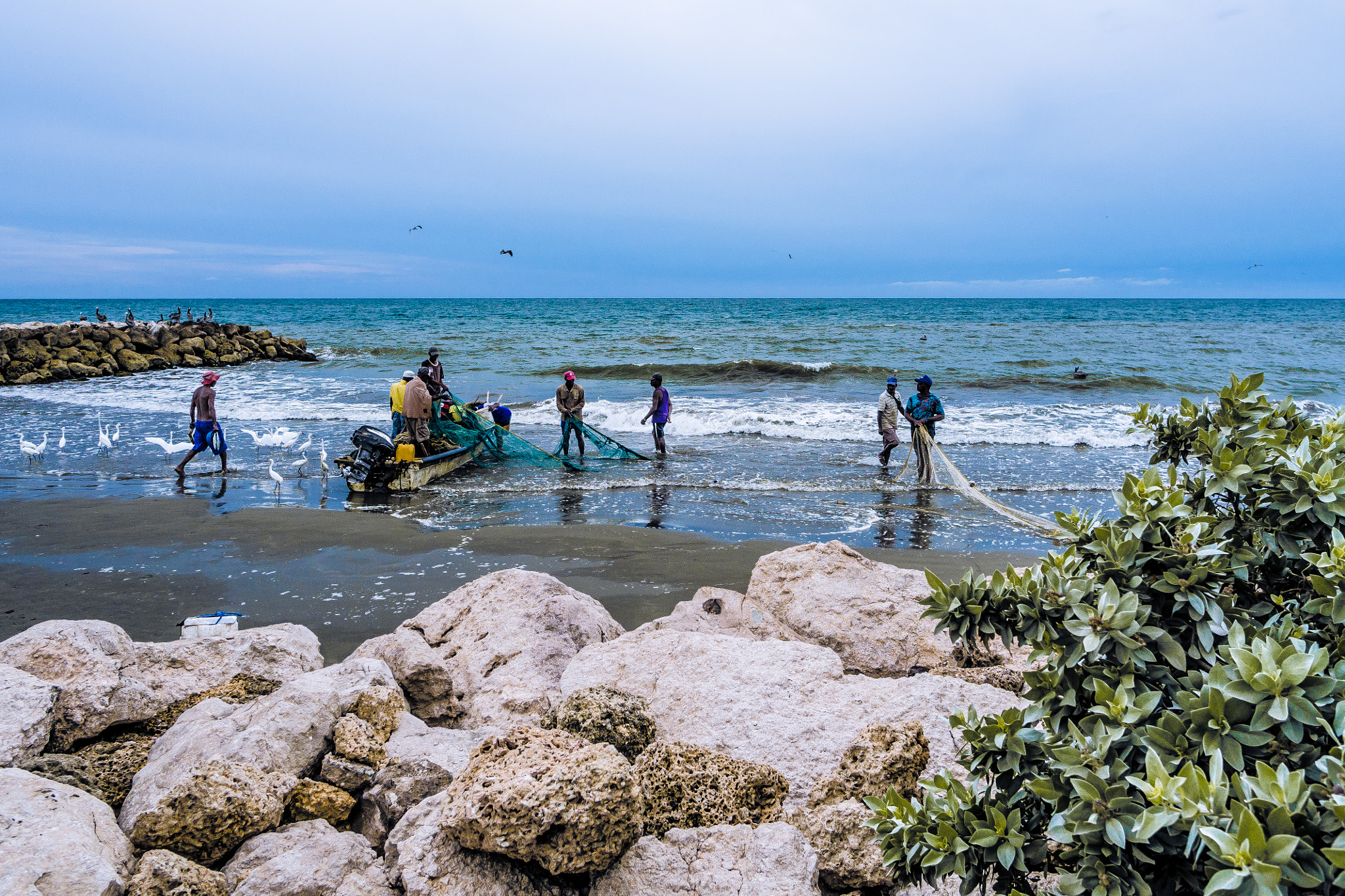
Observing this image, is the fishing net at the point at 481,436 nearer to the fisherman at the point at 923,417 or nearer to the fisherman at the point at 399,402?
the fisherman at the point at 399,402

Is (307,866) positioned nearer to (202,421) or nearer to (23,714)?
(23,714)

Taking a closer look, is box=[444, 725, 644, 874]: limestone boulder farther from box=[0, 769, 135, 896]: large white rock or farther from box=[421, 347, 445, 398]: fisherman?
box=[421, 347, 445, 398]: fisherman

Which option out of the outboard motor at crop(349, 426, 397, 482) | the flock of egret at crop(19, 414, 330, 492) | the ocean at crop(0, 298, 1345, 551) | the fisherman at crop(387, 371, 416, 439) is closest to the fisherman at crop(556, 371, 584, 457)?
the ocean at crop(0, 298, 1345, 551)

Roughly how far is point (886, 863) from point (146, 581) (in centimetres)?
744

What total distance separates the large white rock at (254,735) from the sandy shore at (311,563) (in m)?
1.97

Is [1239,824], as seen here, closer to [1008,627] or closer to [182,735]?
[1008,627]

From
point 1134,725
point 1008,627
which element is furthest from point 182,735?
point 1134,725

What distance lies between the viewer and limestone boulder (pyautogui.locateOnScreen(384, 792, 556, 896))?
2525mm

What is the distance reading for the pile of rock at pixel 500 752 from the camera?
101 inches

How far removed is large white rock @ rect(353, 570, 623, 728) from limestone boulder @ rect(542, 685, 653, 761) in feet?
1.64

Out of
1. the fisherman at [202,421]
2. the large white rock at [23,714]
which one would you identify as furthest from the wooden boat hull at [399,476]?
the large white rock at [23,714]

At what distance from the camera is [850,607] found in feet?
16.4

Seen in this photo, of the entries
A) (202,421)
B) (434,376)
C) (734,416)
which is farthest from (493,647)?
(734,416)

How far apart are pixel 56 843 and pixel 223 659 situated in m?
2.04
